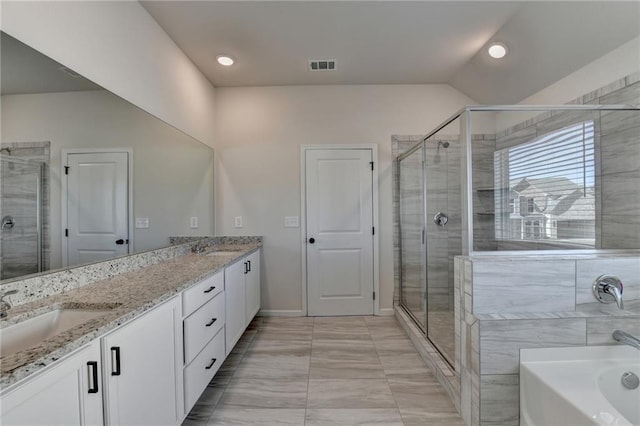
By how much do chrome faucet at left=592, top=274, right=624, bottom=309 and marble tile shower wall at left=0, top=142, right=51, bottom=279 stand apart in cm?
288

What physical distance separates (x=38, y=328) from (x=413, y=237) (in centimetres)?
291

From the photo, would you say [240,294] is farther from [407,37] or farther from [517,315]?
[407,37]

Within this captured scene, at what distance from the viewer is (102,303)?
3.92ft

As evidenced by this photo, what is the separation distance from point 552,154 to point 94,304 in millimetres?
3024

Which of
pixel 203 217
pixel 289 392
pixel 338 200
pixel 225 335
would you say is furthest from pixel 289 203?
pixel 289 392

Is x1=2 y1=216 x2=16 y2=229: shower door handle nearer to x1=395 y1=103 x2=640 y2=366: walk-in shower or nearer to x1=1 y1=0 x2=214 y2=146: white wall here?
x1=1 y1=0 x2=214 y2=146: white wall

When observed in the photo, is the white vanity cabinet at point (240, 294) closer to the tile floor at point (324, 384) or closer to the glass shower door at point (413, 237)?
the tile floor at point (324, 384)

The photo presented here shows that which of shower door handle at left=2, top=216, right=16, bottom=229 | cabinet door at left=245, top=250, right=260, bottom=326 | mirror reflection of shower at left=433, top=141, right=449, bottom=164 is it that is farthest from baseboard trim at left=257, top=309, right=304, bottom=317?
shower door handle at left=2, top=216, right=16, bottom=229

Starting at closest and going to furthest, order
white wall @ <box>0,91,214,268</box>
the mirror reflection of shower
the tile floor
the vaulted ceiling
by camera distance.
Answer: white wall @ <box>0,91,214,268</box> < the tile floor < the vaulted ceiling < the mirror reflection of shower

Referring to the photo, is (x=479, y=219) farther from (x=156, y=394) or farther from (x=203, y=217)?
(x=203, y=217)

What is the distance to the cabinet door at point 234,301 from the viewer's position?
2172mm

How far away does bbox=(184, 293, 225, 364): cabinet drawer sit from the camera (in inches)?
60.6

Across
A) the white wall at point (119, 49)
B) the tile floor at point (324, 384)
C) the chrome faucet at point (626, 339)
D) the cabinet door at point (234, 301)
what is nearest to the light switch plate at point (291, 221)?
the cabinet door at point (234, 301)

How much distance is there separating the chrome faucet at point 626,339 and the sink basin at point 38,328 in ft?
8.14
